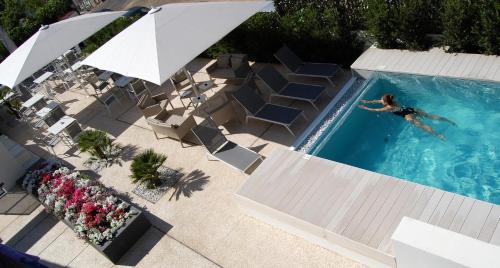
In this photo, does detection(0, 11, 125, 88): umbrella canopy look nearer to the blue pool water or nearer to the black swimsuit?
the blue pool water

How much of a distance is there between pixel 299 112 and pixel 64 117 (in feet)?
24.8

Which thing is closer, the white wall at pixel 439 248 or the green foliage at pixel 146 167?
the white wall at pixel 439 248

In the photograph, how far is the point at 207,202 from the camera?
8.91m

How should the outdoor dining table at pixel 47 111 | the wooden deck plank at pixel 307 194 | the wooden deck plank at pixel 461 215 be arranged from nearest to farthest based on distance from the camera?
the wooden deck plank at pixel 461 215
the wooden deck plank at pixel 307 194
the outdoor dining table at pixel 47 111

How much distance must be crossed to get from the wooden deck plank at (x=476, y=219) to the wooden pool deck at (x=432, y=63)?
3.58 m

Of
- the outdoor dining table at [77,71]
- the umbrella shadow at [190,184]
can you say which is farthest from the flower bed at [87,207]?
the outdoor dining table at [77,71]

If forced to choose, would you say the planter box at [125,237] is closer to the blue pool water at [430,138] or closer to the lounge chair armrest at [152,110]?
the lounge chair armrest at [152,110]

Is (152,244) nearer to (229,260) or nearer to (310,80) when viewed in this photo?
(229,260)

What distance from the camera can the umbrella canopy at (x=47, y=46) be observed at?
12516 mm

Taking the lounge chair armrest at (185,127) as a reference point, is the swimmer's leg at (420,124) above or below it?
below

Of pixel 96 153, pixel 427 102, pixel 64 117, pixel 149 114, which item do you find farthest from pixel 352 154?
pixel 64 117

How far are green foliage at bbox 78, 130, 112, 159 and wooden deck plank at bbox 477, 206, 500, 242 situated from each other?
9176 millimetres

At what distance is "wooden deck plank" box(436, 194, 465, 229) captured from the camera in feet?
20.3

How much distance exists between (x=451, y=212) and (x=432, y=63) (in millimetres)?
4609
